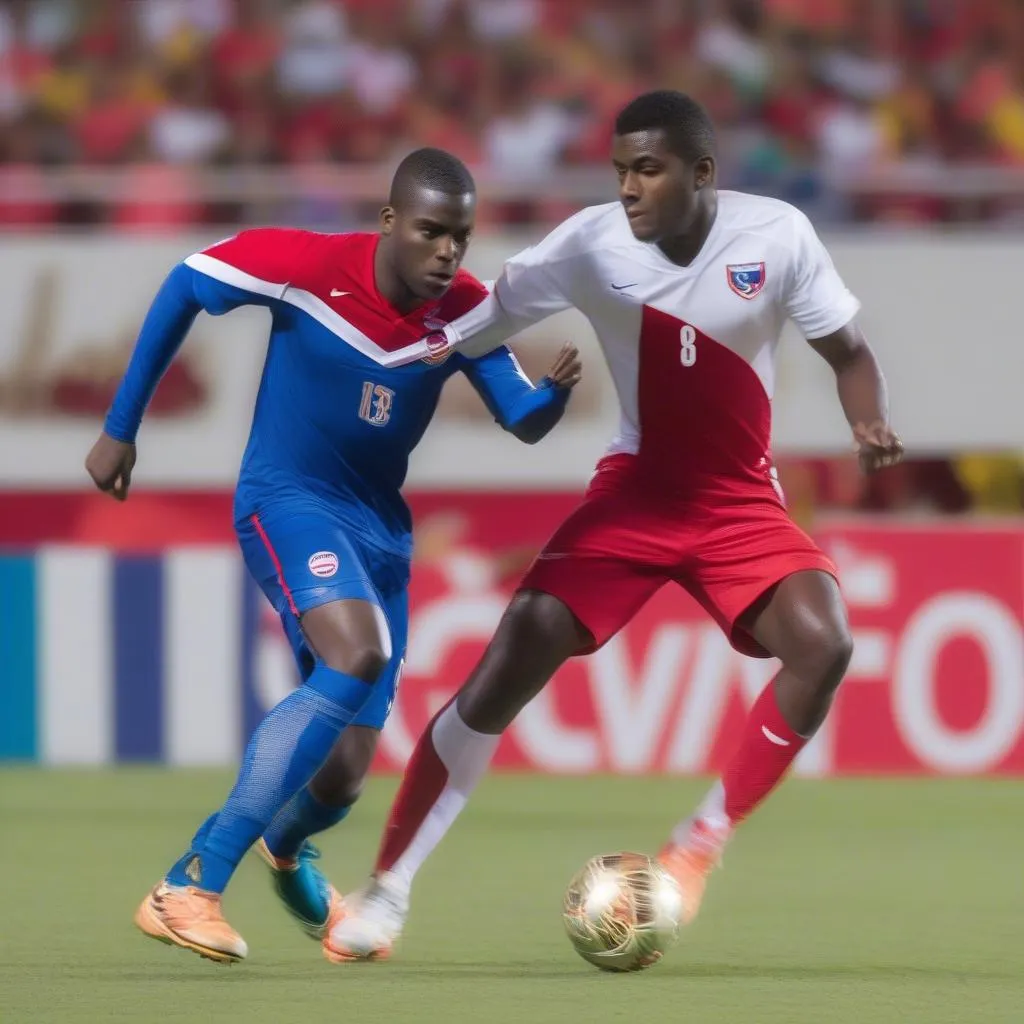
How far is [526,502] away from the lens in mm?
14000

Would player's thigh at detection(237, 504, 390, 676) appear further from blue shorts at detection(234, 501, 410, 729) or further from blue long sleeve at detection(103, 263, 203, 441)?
blue long sleeve at detection(103, 263, 203, 441)

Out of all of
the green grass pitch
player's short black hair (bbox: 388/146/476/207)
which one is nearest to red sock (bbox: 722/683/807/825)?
the green grass pitch

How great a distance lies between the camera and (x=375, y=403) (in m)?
5.52

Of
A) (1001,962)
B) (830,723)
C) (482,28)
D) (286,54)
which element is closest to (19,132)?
(286,54)

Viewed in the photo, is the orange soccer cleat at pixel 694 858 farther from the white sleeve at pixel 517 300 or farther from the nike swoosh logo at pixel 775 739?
the white sleeve at pixel 517 300

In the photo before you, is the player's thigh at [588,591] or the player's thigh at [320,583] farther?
the player's thigh at [588,591]

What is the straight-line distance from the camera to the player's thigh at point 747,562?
5.51 m

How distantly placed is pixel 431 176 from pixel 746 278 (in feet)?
2.71

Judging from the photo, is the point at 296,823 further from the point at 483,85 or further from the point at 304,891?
the point at 483,85

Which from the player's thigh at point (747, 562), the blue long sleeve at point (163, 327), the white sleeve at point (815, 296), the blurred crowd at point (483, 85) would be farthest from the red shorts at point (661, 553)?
the blurred crowd at point (483, 85)

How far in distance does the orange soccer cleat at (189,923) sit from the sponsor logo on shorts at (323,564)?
0.80 m

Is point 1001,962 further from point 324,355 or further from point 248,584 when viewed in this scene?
point 248,584

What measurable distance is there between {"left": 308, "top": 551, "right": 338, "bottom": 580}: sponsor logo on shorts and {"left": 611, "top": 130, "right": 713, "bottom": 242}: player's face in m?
1.08

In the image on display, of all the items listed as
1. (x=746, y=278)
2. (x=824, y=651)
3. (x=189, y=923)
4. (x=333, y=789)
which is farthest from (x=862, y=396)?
(x=189, y=923)
